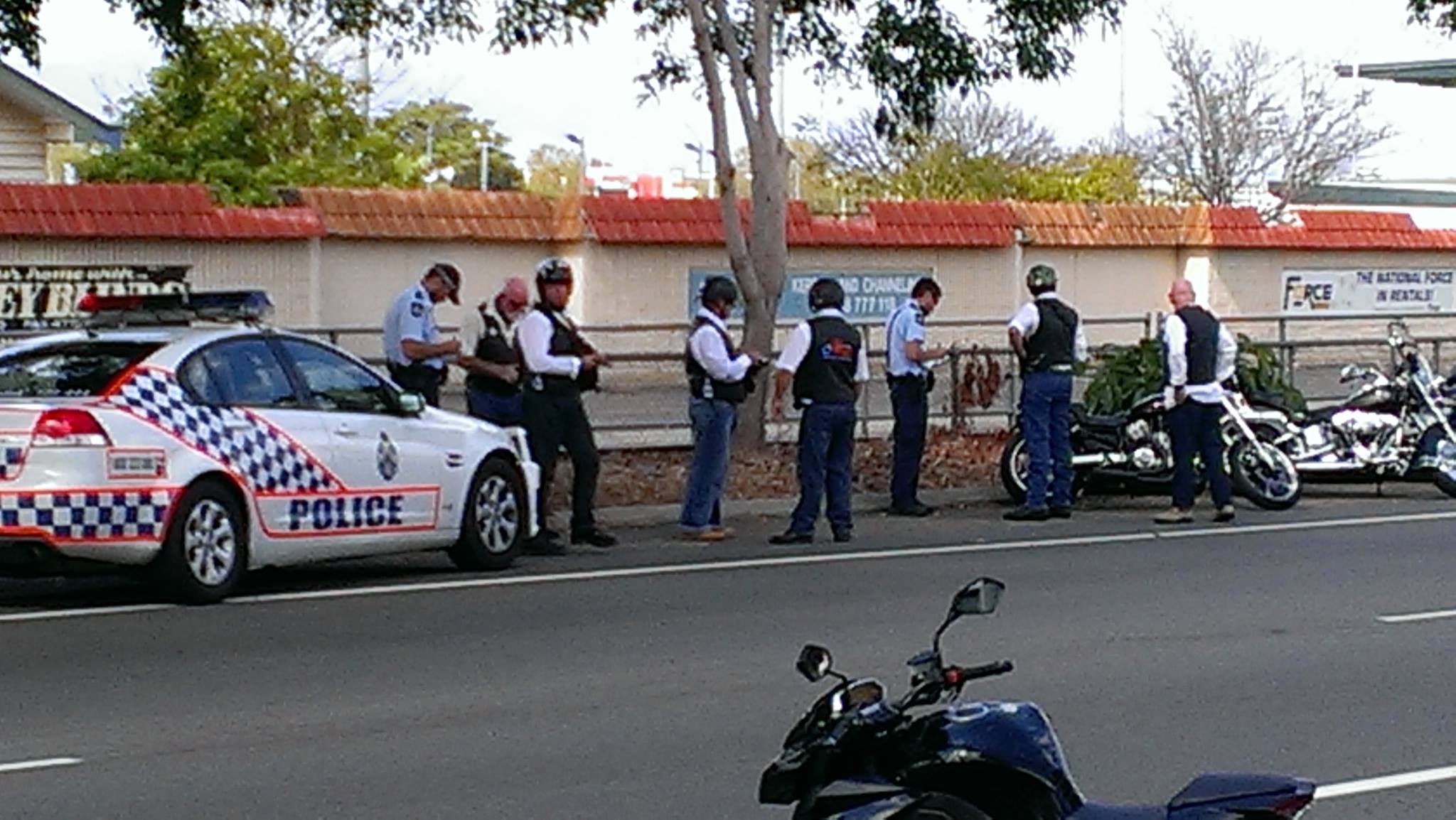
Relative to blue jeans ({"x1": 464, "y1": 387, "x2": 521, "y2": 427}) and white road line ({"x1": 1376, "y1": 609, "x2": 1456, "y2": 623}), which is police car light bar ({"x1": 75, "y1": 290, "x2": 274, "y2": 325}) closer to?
blue jeans ({"x1": 464, "y1": 387, "x2": 521, "y2": 427})

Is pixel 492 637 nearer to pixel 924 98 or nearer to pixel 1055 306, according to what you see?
pixel 1055 306

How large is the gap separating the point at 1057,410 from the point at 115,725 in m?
9.77

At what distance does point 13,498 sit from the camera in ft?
38.6

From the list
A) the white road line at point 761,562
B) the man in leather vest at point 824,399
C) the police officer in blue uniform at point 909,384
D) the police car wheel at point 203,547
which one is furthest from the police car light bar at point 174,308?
the police officer in blue uniform at point 909,384

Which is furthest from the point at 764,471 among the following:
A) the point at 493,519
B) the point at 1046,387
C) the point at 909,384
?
the point at 493,519

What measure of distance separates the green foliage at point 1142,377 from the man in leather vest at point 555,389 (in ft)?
19.4

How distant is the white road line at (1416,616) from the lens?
12273mm

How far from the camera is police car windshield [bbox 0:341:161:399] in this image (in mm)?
12195

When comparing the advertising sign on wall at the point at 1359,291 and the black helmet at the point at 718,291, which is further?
the advertising sign on wall at the point at 1359,291

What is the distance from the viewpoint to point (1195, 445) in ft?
57.0

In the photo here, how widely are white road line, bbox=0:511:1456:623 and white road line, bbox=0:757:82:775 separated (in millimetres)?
3572

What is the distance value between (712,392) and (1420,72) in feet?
58.0

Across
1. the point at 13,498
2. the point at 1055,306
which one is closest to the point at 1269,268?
the point at 1055,306

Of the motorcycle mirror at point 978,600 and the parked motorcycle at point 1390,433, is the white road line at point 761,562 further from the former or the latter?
the motorcycle mirror at point 978,600
